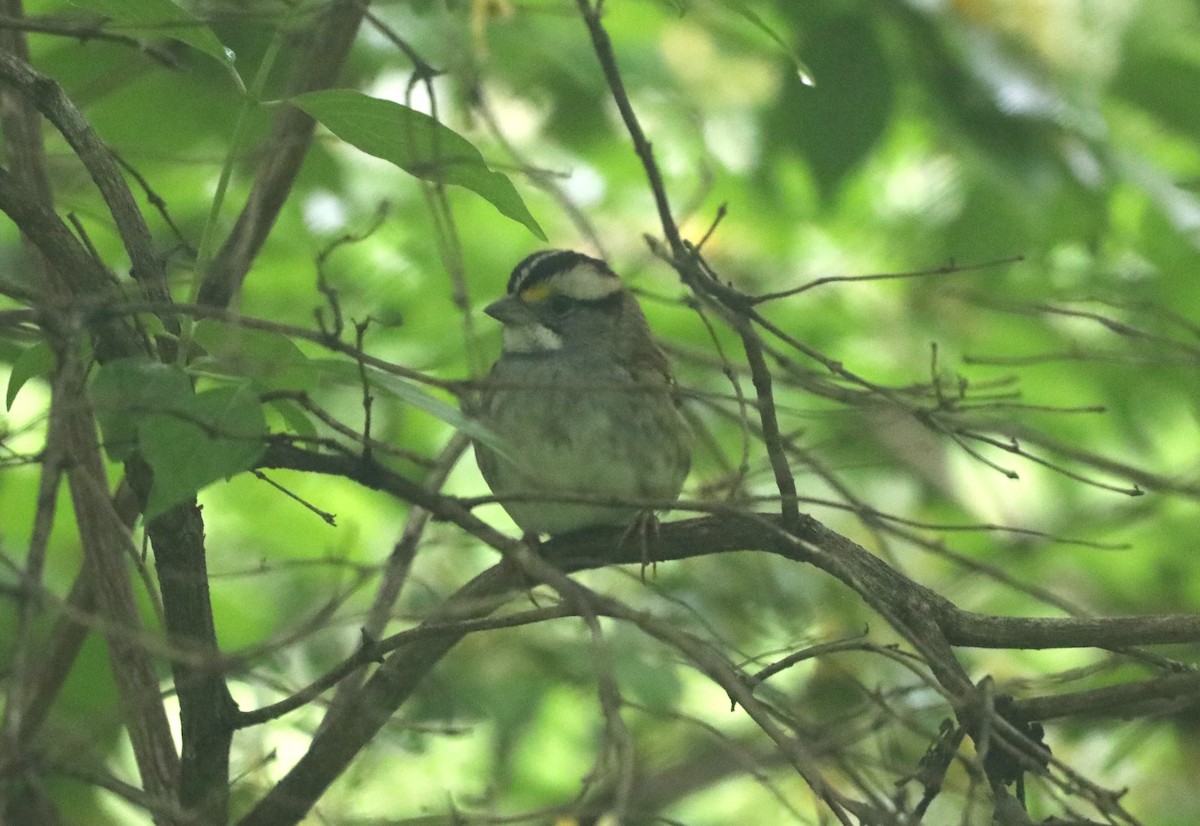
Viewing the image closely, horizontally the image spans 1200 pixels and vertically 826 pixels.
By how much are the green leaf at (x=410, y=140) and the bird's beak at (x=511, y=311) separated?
155 cm

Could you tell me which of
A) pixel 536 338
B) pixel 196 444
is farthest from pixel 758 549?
pixel 536 338

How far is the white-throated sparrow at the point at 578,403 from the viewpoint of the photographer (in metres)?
3.48

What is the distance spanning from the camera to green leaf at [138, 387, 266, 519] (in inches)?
70.9

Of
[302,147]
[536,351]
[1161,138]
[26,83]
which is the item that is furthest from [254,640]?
[1161,138]

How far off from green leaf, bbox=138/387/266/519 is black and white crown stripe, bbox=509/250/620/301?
2074 millimetres

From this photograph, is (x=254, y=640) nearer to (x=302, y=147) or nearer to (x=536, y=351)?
(x=536, y=351)

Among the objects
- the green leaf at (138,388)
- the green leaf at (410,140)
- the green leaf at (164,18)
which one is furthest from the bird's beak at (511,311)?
the green leaf at (138,388)

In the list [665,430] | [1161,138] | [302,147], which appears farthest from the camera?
[1161,138]

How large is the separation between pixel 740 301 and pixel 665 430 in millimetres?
1383

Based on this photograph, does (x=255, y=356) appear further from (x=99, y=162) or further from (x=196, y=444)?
(x=196, y=444)

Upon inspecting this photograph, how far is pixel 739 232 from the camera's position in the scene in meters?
5.14

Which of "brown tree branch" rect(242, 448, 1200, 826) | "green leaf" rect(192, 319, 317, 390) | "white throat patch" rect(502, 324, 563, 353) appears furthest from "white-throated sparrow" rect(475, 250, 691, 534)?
"green leaf" rect(192, 319, 317, 390)

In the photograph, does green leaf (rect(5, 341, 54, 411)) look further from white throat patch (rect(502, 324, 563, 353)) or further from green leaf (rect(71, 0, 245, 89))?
white throat patch (rect(502, 324, 563, 353))

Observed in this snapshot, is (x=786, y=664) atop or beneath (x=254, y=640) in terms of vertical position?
beneath
